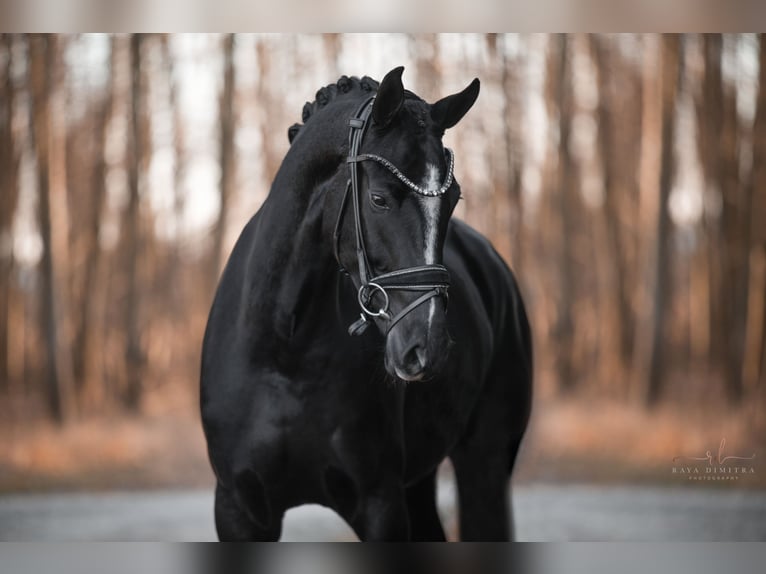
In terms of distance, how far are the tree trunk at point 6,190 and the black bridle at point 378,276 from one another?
310 cm

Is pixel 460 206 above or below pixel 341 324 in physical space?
above

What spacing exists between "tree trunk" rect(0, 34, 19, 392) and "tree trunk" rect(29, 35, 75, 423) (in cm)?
13

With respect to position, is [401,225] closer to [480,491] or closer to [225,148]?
[480,491]

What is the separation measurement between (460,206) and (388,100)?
127 inches

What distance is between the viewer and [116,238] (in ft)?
16.6

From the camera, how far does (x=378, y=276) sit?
6.71 feet

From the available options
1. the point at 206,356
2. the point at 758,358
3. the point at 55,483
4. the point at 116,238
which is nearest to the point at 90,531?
the point at 55,483

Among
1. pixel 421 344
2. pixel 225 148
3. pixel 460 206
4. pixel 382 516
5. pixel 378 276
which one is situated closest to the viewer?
pixel 421 344

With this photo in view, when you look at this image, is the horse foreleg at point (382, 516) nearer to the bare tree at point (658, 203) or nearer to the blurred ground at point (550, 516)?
the blurred ground at point (550, 516)

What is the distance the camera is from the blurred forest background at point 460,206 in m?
4.64

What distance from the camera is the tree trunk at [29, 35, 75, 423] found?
4723mm

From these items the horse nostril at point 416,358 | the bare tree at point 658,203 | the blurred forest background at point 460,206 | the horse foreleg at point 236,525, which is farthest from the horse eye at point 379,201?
the bare tree at point 658,203

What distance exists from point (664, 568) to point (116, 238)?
3.52 meters
